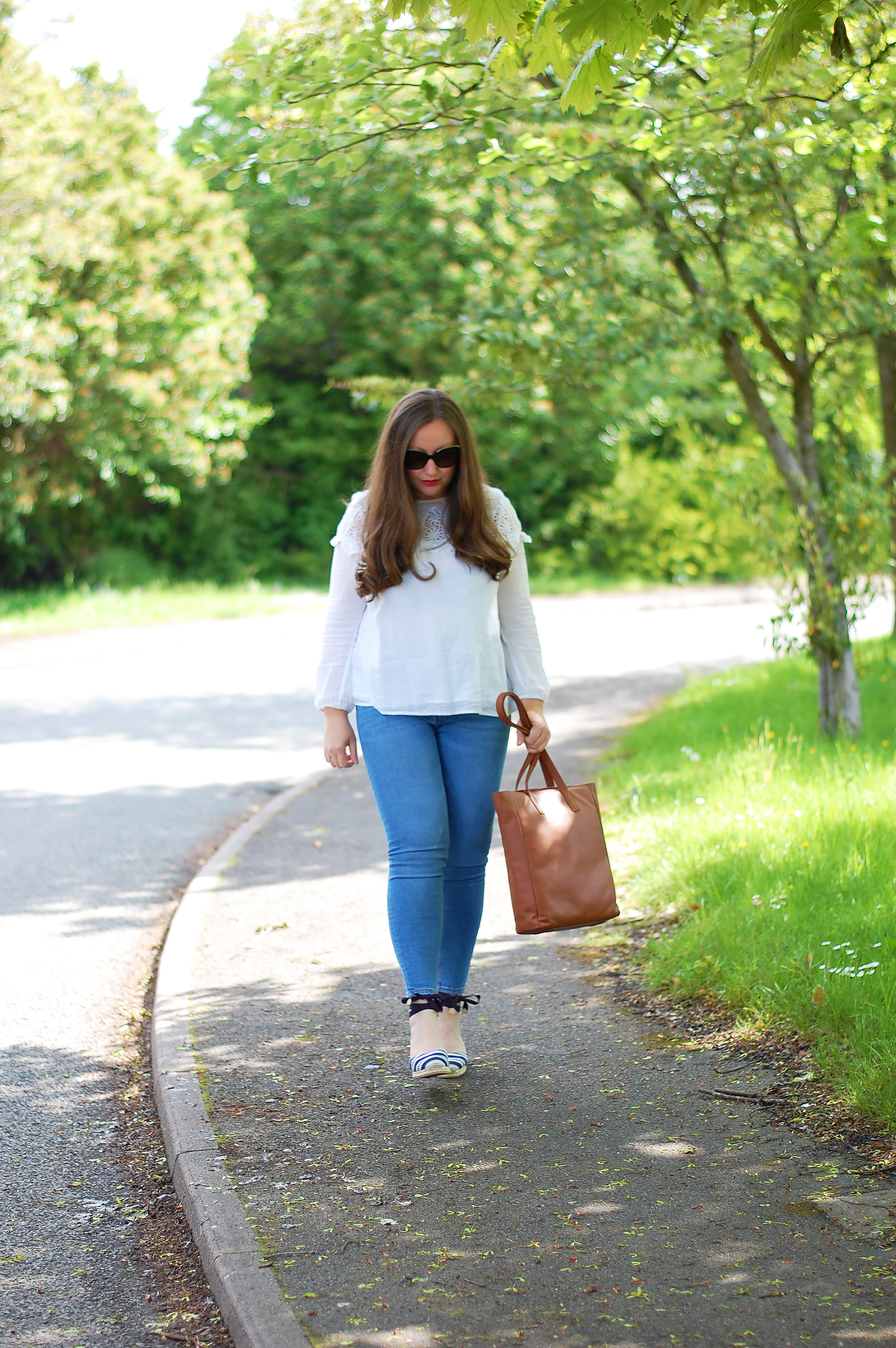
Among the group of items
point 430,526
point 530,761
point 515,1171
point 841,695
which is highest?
point 430,526

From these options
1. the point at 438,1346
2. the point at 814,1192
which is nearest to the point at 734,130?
the point at 814,1192

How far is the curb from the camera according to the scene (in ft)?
9.05

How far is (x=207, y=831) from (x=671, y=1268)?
5.14 m

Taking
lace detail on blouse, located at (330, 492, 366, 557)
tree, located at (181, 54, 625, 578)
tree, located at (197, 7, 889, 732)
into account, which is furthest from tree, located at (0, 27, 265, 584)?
lace detail on blouse, located at (330, 492, 366, 557)

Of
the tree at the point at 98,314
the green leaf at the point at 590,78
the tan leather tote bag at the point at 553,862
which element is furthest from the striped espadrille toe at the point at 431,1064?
the tree at the point at 98,314

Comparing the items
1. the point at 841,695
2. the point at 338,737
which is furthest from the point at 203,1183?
the point at 841,695

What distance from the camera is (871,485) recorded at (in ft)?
26.8

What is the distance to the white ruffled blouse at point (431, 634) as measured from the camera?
3.89m

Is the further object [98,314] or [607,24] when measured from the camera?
[98,314]

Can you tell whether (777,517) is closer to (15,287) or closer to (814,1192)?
(814,1192)

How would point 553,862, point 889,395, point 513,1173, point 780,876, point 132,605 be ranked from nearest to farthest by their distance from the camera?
point 513,1173
point 553,862
point 780,876
point 889,395
point 132,605

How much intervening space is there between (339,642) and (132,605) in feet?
56.0

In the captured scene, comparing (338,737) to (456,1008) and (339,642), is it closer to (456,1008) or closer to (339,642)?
(339,642)

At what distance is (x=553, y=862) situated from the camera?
3.83 m
